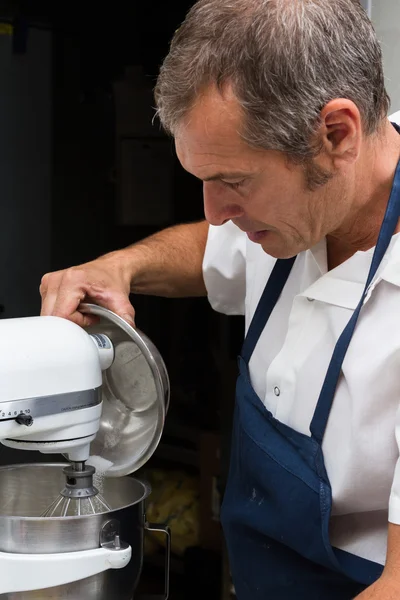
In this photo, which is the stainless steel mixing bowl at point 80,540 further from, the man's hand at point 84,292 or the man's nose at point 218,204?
the man's nose at point 218,204

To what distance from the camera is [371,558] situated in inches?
50.6

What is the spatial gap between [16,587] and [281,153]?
622 mm

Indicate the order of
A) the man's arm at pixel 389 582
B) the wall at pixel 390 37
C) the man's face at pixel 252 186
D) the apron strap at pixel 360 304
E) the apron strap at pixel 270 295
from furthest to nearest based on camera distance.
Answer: the wall at pixel 390 37 < the apron strap at pixel 270 295 < the apron strap at pixel 360 304 < the man's face at pixel 252 186 < the man's arm at pixel 389 582

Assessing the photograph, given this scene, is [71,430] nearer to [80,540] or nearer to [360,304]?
[80,540]

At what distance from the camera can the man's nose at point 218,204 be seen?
47.7 inches

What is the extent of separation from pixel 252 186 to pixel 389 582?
0.50 meters

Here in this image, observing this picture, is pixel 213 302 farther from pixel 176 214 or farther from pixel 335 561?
pixel 176 214

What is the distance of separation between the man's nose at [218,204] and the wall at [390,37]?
0.50m

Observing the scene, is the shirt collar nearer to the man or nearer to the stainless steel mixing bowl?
the man

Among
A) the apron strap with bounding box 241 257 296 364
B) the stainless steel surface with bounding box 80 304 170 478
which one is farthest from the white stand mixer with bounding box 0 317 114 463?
the apron strap with bounding box 241 257 296 364

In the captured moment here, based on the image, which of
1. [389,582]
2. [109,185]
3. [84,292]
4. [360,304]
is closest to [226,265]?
[84,292]

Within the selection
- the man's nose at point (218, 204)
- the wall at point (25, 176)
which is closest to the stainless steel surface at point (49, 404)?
the man's nose at point (218, 204)

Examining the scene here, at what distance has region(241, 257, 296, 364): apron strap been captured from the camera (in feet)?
4.77

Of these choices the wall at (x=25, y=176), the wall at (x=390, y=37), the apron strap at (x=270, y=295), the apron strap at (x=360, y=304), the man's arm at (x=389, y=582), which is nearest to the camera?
the man's arm at (x=389, y=582)
